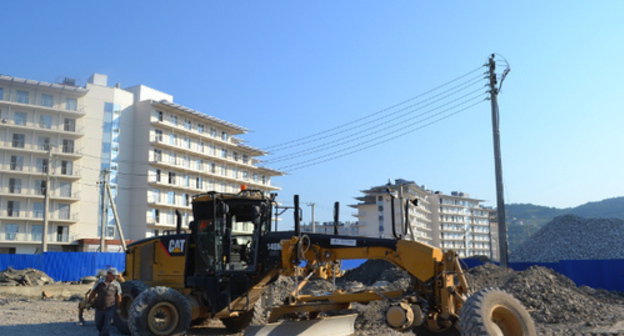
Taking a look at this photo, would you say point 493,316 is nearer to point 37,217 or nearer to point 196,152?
point 37,217

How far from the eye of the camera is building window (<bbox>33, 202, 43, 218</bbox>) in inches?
2414

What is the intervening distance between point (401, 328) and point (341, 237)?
78.9 inches

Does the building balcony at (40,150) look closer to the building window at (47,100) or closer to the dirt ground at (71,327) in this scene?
the building window at (47,100)

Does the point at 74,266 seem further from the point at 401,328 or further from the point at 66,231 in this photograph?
the point at 401,328

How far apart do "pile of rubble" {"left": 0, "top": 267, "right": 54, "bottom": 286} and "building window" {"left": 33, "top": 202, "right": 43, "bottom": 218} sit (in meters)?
27.7

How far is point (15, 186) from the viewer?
6062 cm

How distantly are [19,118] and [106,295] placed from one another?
194ft

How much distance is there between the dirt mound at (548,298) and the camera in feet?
53.2

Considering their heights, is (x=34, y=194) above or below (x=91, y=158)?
below

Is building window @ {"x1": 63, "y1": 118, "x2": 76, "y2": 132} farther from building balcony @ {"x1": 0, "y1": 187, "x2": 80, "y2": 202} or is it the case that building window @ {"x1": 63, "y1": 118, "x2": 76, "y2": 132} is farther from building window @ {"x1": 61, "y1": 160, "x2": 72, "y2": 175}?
building balcony @ {"x1": 0, "y1": 187, "x2": 80, "y2": 202}

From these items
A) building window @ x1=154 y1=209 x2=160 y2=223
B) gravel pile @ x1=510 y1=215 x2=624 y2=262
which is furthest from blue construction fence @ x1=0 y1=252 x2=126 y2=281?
gravel pile @ x1=510 y1=215 x2=624 y2=262

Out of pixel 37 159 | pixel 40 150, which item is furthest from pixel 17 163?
pixel 40 150

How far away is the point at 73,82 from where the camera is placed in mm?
68188

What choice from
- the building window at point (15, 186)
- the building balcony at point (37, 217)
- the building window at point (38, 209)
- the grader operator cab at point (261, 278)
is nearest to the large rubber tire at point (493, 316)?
the grader operator cab at point (261, 278)
